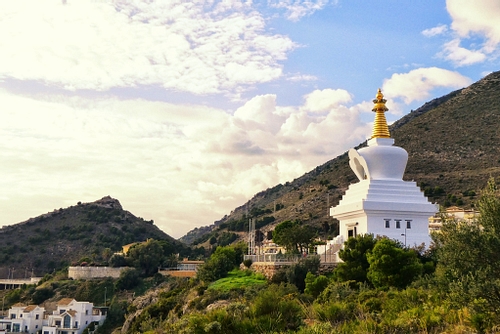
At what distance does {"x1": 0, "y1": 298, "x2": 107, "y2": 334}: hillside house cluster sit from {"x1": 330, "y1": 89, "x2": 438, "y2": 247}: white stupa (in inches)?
1308

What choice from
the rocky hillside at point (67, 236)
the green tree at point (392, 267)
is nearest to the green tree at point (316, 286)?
the green tree at point (392, 267)

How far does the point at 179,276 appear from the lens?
64.4 metres

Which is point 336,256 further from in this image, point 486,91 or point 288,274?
point 486,91

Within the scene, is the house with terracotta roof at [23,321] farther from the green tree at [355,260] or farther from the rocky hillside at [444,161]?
the green tree at [355,260]

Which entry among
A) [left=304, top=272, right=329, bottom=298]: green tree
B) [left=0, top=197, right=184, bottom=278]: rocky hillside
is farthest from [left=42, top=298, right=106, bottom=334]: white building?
[left=304, top=272, right=329, bottom=298]: green tree

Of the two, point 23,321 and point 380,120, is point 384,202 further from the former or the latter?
point 23,321

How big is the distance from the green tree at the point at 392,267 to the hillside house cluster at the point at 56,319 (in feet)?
132

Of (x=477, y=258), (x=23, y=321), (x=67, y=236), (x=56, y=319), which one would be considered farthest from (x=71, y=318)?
(x=477, y=258)

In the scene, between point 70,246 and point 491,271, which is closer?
point 491,271

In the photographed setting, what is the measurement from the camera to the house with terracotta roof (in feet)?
184

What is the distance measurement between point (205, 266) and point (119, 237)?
210 ft

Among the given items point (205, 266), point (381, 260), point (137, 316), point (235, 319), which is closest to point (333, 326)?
point (235, 319)

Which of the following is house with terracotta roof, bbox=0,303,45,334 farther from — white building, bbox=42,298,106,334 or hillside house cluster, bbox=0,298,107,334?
white building, bbox=42,298,106,334

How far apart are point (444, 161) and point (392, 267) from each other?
51104mm
